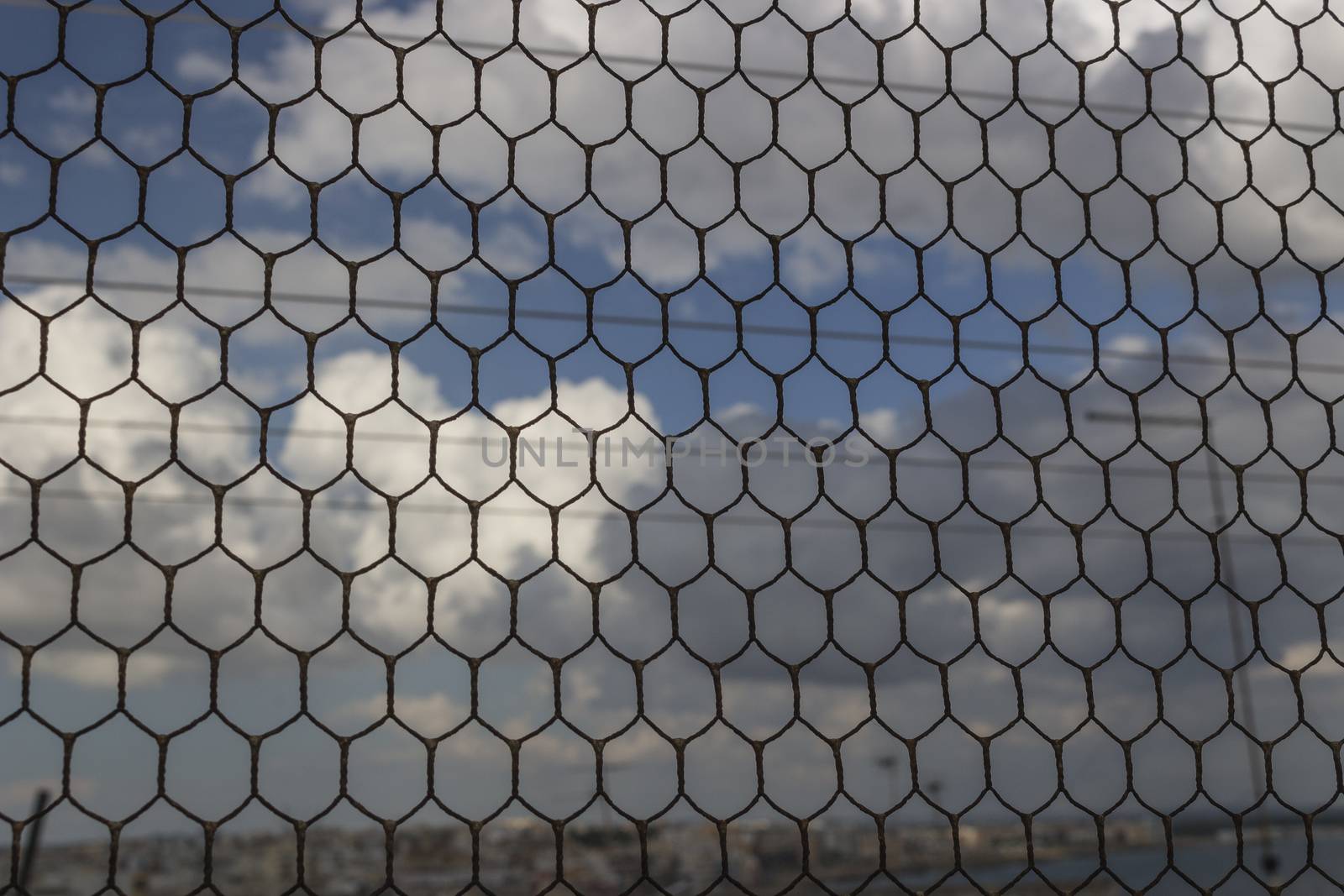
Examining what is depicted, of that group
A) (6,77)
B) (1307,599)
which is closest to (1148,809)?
(1307,599)

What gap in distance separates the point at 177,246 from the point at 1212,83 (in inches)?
59.3

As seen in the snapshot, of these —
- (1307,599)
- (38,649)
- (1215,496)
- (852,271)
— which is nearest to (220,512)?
(38,649)

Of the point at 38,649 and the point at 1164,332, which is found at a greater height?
the point at 1164,332

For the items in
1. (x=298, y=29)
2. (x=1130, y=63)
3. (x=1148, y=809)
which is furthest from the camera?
(x=1130, y=63)

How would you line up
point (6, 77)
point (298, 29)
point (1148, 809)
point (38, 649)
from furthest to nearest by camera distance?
point (1148, 809) → point (298, 29) → point (6, 77) → point (38, 649)

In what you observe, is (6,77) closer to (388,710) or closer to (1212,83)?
(388,710)

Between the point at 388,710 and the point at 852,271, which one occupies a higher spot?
the point at 852,271

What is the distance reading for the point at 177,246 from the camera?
58.9 inches

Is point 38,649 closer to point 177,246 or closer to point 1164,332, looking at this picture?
point 177,246

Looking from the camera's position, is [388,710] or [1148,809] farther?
[1148,809]

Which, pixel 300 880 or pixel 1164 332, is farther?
pixel 1164 332

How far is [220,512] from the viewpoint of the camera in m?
1.45

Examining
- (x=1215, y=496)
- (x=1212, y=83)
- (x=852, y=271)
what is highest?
(x=1212, y=83)

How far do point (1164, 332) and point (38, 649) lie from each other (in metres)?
1.49
